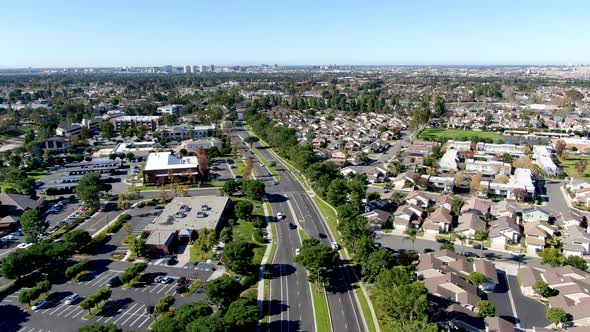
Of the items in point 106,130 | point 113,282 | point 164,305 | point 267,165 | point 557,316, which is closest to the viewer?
point 557,316

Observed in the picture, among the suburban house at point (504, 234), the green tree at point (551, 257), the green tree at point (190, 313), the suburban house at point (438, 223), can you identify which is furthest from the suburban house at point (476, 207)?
the green tree at point (190, 313)

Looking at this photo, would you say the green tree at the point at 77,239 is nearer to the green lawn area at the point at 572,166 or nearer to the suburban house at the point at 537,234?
the suburban house at the point at 537,234

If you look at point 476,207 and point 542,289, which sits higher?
point 476,207

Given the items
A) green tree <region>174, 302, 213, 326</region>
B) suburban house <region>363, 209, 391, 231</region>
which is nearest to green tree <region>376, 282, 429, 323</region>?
green tree <region>174, 302, 213, 326</region>

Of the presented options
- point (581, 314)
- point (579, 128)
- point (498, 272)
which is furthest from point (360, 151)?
point (579, 128)

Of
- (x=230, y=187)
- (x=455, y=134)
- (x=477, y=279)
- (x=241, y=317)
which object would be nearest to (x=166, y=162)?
(x=230, y=187)

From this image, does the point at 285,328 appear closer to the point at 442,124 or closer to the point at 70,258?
the point at 70,258

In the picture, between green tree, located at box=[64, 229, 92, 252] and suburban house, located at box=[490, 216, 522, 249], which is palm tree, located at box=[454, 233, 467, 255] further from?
green tree, located at box=[64, 229, 92, 252]

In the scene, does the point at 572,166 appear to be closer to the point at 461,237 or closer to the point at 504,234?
the point at 504,234
